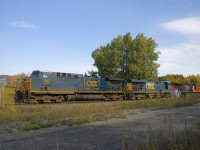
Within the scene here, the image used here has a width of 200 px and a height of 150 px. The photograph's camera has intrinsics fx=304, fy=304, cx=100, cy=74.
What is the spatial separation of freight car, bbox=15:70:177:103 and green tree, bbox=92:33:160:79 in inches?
620

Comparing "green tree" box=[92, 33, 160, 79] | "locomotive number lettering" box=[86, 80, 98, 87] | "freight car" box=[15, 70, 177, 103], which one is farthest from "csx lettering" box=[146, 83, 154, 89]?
"green tree" box=[92, 33, 160, 79]

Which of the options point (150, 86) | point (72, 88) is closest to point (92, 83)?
point (72, 88)

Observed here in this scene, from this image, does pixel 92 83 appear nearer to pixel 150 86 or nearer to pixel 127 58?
pixel 150 86

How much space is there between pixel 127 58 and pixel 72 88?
30915 millimetres

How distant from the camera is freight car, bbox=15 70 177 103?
101 ft

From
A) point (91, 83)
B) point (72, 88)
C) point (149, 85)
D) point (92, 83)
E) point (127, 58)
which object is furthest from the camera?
point (127, 58)

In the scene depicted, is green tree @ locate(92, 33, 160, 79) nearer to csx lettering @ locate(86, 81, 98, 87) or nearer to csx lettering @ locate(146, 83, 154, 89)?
csx lettering @ locate(146, 83, 154, 89)

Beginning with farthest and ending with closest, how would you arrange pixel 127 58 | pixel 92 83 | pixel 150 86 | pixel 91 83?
1. pixel 127 58
2. pixel 150 86
3. pixel 92 83
4. pixel 91 83

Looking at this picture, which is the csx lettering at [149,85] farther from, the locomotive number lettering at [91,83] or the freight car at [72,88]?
the locomotive number lettering at [91,83]

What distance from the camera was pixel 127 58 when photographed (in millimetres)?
64062

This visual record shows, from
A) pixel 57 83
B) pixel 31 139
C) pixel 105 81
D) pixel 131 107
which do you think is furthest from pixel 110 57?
pixel 31 139

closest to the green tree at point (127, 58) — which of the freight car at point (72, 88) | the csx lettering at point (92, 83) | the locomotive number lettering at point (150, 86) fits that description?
the locomotive number lettering at point (150, 86)

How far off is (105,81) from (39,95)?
1151 cm

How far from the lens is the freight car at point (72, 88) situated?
30.9 m
